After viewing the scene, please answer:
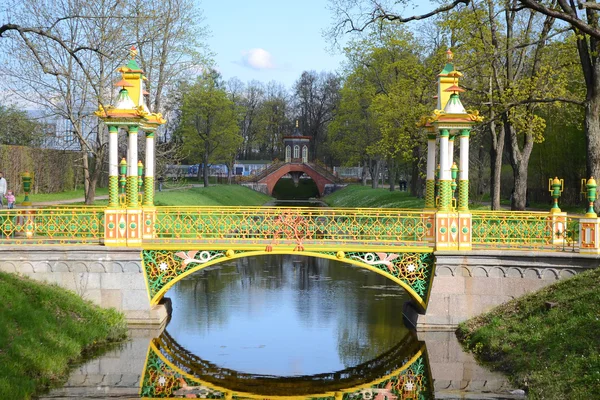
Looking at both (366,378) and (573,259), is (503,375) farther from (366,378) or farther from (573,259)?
(573,259)

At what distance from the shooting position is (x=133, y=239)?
18.4m

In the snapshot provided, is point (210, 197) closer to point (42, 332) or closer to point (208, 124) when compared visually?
point (208, 124)

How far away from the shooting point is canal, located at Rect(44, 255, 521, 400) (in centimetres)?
1430

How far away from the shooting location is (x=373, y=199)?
1988 inches

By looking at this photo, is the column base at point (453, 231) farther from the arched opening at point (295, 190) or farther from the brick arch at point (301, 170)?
the arched opening at point (295, 190)

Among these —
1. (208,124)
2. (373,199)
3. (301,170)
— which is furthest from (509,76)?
(301,170)

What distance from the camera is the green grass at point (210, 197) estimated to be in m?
39.1

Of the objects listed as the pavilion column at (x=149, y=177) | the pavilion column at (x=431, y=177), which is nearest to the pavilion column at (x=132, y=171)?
the pavilion column at (x=149, y=177)

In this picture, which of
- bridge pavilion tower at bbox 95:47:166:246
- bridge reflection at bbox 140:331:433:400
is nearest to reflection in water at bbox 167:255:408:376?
bridge reflection at bbox 140:331:433:400

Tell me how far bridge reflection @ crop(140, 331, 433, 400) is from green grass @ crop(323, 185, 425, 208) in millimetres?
21409

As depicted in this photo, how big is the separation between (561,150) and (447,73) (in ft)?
61.5

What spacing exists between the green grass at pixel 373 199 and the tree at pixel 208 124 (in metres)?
10.2

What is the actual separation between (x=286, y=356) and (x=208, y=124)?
45.0 m

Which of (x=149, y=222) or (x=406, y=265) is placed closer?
(x=406, y=265)
